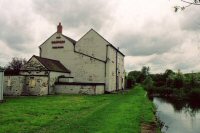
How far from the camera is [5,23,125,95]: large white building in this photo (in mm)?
41250

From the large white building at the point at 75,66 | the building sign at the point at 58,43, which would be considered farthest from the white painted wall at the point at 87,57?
the building sign at the point at 58,43

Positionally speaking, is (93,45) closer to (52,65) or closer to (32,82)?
(52,65)

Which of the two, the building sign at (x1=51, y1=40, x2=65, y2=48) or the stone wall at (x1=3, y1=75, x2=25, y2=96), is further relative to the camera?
the building sign at (x1=51, y1=40, x2=65, y2=48)

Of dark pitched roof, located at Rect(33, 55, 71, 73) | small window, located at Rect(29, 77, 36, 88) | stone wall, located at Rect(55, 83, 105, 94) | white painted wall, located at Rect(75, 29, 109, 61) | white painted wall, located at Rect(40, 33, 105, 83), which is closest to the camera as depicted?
small window, located at Rect(29, 77, 36, 88)

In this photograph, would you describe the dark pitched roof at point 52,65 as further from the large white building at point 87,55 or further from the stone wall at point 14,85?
the stone wall at point 14,85

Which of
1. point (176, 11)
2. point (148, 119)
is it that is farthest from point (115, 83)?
point (176, 11)

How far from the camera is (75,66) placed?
48.4 meters

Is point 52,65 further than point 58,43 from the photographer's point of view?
No

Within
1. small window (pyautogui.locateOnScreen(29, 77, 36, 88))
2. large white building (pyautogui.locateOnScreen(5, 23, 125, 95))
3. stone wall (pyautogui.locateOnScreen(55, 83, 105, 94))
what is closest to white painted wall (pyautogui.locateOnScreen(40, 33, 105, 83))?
large white building (pyautogui.locateOnScreen(5, 23, 125, 95))

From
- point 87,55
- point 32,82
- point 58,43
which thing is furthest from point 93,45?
point 32,82

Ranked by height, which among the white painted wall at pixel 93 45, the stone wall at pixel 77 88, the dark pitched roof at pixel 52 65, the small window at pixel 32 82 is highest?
the white painted wall at pixel 93 45

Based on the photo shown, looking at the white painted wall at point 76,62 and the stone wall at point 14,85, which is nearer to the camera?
the stone wall at point 14,85

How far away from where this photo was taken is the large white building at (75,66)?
4125cm

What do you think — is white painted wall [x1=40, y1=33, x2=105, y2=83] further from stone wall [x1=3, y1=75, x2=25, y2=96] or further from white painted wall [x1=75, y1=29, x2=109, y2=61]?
stone wall [x1=3, y1=75, x2=25, y2=96]
